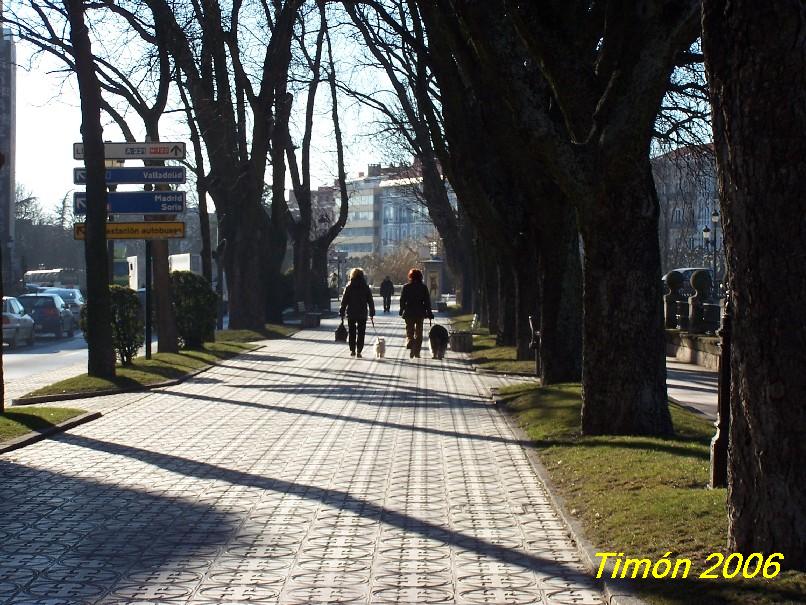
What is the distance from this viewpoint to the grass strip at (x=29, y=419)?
14000 millimetres

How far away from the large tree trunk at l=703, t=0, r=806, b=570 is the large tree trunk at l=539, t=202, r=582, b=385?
11680 millimetres

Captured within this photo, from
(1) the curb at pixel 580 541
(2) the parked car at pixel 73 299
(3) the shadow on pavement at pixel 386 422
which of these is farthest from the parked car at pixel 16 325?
(1) the curb at pixel 580 541

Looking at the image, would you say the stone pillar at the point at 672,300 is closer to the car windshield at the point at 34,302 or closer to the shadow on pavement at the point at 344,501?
the car windshield at the point at 34,302

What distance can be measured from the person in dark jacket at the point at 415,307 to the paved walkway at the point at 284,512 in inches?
456

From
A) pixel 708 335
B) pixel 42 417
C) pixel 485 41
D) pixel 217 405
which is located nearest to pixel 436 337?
pixel 708 335

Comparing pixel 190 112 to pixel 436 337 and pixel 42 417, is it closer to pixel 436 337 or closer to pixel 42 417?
pixel 436 337

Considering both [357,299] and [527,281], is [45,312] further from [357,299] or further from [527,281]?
[527,281]

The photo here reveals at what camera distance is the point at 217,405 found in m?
18.0

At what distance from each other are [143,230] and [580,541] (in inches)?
725

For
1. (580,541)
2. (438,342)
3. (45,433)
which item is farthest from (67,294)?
(580,541)

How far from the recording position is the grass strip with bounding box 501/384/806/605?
6227mm

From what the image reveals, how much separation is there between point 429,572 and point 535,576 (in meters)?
0.55

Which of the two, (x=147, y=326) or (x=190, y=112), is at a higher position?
(x=190, y=112)

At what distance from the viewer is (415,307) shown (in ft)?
95.2
